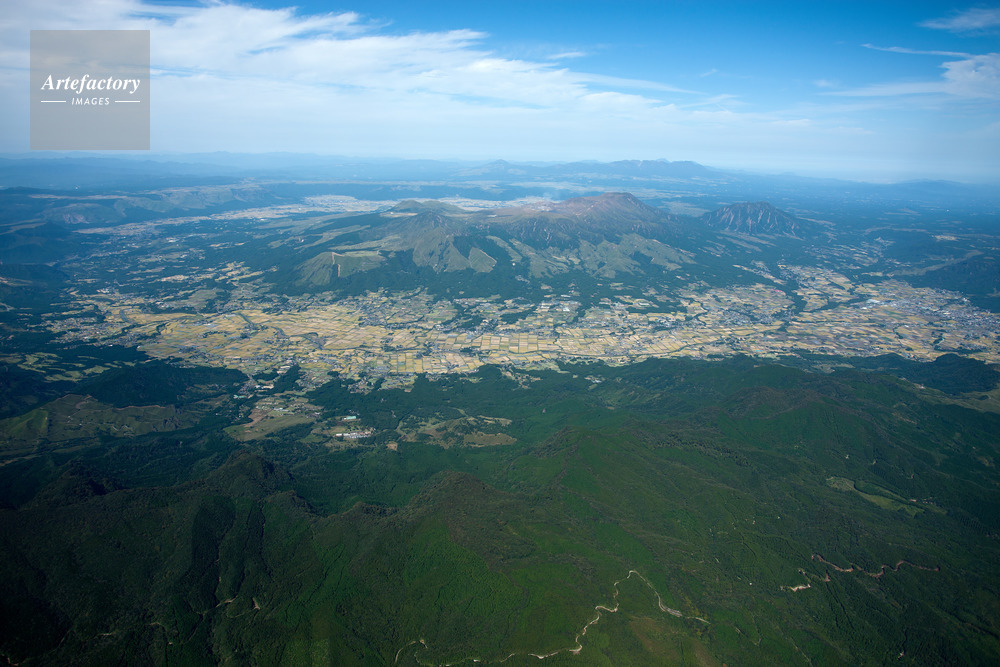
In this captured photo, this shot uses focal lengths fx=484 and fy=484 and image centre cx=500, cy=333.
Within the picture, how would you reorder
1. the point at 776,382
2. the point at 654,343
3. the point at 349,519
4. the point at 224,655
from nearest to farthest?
1. the point at 224,655
2. the point at 349,519
3. the point at 776,382
4. the point at 654,343

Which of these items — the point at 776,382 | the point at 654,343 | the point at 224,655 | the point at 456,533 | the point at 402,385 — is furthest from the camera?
the point at 654,343

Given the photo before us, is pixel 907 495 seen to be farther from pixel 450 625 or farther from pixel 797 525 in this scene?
pixel 450 625

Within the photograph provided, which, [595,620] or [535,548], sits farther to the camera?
[535,548]

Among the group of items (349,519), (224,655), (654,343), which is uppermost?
(654,343)

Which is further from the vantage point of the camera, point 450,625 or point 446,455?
point 446,455

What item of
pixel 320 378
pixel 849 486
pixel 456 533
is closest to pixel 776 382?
pixel 849 486

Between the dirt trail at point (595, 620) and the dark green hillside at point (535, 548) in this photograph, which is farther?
the dark green hillside at point (535, 548)

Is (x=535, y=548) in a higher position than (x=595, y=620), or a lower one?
higher

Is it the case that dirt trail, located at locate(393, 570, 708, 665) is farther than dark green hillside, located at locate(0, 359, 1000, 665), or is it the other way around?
dark green hillside, located at locate(0, 359, 1000, 665)
